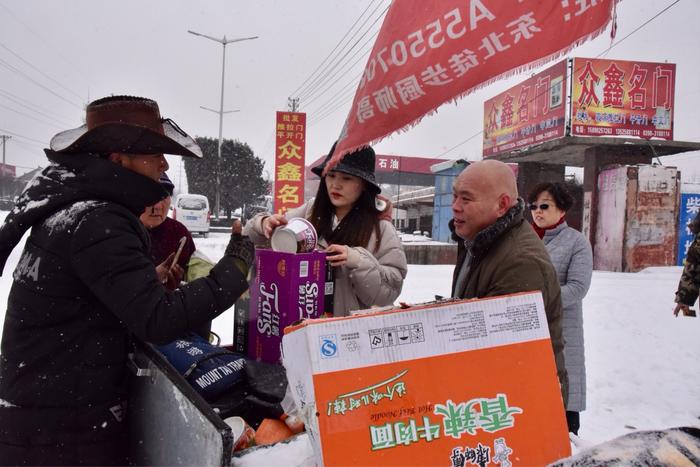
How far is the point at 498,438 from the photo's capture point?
1099 millimetres

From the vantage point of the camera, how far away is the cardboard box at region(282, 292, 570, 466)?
1008 mm

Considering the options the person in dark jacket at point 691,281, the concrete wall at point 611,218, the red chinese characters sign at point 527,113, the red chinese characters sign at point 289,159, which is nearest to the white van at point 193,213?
the red chinese characters sign at point 289,159

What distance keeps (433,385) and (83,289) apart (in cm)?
97

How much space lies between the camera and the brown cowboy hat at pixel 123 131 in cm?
139

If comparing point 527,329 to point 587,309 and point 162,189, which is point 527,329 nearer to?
point 162,189

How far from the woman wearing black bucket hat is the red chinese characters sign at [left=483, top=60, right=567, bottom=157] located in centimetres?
1154

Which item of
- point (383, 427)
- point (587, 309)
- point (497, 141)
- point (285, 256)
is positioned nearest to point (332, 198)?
point (285, 256)

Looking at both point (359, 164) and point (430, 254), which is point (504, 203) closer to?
point (359, 164)

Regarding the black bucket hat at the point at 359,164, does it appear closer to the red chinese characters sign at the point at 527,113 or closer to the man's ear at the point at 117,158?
the man's ear at the point at 117,158

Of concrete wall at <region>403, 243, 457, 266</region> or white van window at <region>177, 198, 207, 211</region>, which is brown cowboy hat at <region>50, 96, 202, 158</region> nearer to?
concrete wall at <region>403, 243, 457, 266</region>

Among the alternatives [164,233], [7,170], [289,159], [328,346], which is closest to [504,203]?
[328,346]

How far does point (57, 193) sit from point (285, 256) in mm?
703

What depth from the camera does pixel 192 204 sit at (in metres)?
19.1

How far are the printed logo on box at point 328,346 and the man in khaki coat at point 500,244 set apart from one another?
0.75 meters
